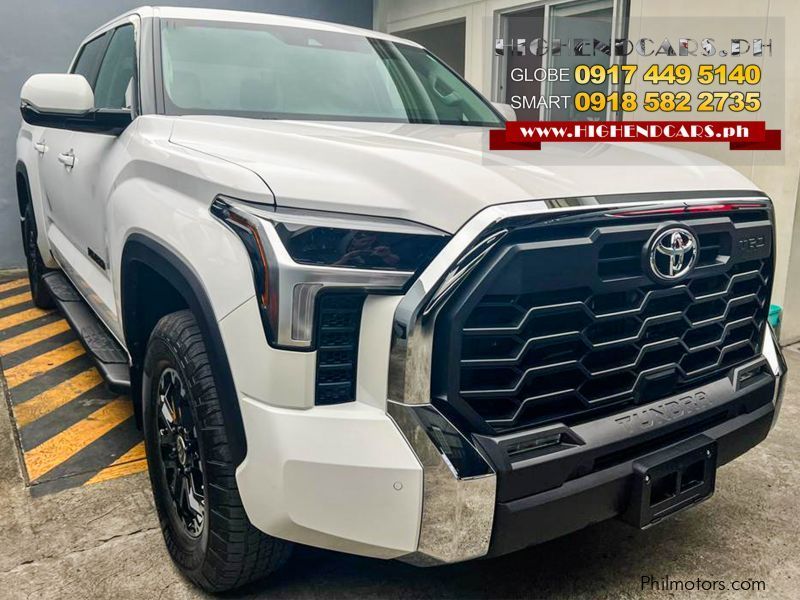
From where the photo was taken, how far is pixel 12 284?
20.6 feet

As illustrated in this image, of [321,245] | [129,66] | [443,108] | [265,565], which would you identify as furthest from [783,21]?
[265,565]

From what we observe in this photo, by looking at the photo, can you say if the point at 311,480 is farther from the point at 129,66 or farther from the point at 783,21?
the point at 783,21

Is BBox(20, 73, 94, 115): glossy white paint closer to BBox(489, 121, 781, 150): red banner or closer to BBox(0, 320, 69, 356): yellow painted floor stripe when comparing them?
BBox(489, 121, 781, 150): red banner

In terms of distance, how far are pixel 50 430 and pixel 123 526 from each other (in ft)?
3.35

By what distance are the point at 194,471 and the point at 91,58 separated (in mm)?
2831

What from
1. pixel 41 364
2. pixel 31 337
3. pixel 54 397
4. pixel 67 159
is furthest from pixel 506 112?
pixel 31 337

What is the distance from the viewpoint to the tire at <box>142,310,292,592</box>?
5.95 ft

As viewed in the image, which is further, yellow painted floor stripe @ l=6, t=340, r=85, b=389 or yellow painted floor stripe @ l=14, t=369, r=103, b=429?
yellow painted floor stripe @ l=6, t=340, r=85, b=389

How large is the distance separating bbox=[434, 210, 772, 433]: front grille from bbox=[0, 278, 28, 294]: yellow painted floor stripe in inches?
219

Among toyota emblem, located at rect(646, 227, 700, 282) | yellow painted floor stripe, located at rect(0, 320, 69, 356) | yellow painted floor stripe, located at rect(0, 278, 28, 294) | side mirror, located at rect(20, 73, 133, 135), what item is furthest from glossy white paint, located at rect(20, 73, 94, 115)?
yellow painted floor stripe, located at rect(0, 278, 28, 294)

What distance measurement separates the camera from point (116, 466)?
2943mm

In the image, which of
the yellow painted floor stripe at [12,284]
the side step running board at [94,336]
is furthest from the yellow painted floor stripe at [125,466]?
the yellow painted floor stripe at [12,284]

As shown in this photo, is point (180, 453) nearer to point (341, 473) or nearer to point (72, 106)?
point (341, 473)

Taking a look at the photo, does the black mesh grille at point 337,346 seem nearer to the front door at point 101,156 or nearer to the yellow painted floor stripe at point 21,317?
the front door at point 101,156
